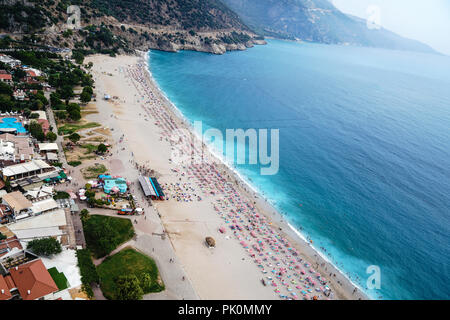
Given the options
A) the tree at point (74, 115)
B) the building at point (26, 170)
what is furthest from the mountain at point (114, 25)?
the building at point (26, 170)

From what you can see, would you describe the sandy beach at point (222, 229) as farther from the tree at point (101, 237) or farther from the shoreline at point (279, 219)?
the tree at point (101, 237)

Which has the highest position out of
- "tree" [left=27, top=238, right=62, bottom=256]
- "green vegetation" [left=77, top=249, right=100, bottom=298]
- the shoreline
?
"tree" [left=27, top=238, right=62, bottom=256]

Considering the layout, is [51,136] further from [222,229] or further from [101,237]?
[222,229]

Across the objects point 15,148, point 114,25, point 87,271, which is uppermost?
point 114,25

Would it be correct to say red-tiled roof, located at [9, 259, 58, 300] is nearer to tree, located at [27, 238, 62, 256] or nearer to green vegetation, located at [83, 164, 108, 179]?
tree, located at [27, 238, 62, 256]

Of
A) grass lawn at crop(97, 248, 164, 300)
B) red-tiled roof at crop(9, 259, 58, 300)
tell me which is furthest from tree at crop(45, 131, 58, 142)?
red-tiled roof at crop(9, 259, 58, 300)

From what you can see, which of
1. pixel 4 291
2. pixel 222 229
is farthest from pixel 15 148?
pixel 222 229
